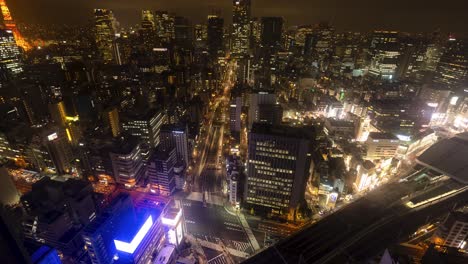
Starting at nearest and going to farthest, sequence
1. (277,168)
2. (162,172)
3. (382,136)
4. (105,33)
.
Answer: (277,168) → (162,172) → (382,136) → (105,33)

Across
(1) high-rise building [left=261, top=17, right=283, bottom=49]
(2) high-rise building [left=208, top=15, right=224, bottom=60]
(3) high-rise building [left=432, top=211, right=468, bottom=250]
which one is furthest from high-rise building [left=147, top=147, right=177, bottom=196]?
(1) high-rise building [left=261, top=17, right=283, bottom=49]

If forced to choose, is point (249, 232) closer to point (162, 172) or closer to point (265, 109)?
point (162, 172)

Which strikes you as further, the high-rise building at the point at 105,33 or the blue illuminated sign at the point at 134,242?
the high-rise building at the point at 105,33

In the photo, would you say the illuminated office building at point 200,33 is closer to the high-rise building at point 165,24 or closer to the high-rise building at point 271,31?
the high-rise building at point 165,24

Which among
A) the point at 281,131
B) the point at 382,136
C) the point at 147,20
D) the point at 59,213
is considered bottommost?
the point at 59,213

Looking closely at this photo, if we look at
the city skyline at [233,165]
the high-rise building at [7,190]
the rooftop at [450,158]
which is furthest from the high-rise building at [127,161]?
the rooftop at [450,158]

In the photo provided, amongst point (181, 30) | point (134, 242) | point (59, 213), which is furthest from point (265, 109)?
point (181, 30)

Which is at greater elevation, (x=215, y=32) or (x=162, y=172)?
(x=215, y=32)
